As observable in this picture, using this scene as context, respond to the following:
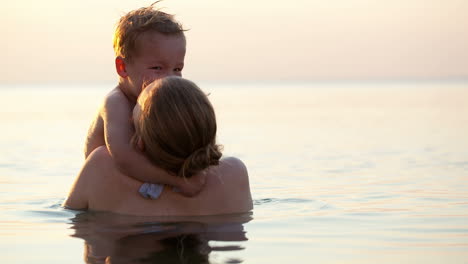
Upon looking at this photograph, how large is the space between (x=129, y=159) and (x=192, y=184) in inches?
14.4

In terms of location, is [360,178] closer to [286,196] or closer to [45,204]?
[286,196]

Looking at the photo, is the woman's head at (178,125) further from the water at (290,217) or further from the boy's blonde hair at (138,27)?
the boy's blonde hair at (138,27)

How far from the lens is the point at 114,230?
440 centimetres

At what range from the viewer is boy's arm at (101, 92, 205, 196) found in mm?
4230

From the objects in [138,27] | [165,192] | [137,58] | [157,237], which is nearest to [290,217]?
[165,192]

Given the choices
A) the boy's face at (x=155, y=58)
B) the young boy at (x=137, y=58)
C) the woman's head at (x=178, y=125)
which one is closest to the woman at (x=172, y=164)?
the woman's head at (x=178, y=125)

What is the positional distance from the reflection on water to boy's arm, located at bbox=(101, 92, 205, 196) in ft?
0.74

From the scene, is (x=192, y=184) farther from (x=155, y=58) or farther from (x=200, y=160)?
(x=155, y=58)

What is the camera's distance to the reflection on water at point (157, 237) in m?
3.69

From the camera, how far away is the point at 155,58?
5059 mm

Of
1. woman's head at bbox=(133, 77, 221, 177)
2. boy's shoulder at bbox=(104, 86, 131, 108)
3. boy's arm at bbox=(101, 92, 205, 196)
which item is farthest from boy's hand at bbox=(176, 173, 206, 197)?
boy's shoulder at bbox=(104, 86, 131, 108)

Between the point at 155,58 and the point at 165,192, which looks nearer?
the point at 165,192

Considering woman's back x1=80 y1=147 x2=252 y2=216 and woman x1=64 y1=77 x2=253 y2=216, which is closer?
woman x1=64 y1=77 x2=253 y2=216

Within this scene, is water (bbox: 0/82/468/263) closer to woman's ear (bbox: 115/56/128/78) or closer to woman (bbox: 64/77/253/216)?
woman (bbox: 64/77/253/216)
